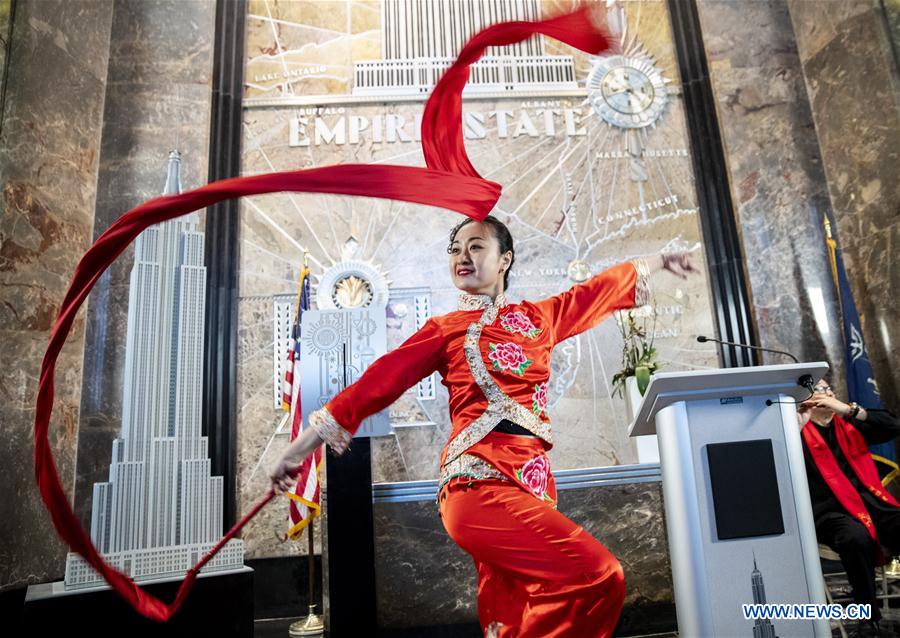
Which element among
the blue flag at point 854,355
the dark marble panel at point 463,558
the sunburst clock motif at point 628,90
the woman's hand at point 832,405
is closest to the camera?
the dark marble panel at point 463,558

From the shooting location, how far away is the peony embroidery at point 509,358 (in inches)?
82.0

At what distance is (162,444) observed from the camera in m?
3.35

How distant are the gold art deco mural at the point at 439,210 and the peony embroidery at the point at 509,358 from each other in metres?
2.69

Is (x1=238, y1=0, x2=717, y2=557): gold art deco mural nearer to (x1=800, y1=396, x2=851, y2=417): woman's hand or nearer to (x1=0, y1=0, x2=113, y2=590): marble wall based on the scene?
(x1=0, y1=0, x2=113, y2=590): marble wall

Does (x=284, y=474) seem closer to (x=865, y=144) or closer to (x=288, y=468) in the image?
(x=288, y=468)

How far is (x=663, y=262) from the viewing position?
249cm

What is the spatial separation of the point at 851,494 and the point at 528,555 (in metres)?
2.20

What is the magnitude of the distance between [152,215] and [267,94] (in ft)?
12.3

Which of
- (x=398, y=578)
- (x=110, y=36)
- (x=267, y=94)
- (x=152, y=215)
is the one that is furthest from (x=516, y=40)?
(x=110, y=36)

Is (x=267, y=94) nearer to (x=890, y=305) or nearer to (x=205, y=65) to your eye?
(x=205, y=65)

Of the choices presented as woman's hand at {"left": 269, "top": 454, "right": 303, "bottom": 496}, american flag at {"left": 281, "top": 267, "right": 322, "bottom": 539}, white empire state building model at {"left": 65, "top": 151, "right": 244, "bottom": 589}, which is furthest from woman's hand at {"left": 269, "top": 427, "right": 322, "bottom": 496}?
american flag at {"left": 281, "top": 267, "right": 322, "bottom": 539}

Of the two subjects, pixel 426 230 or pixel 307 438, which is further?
pixel 426 230

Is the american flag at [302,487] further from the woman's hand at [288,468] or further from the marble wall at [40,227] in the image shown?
the woman's hand at [288,468]

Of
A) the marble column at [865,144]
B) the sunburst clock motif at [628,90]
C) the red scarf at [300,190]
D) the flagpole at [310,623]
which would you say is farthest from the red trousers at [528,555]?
the sunburst clock motif at [628,90]
